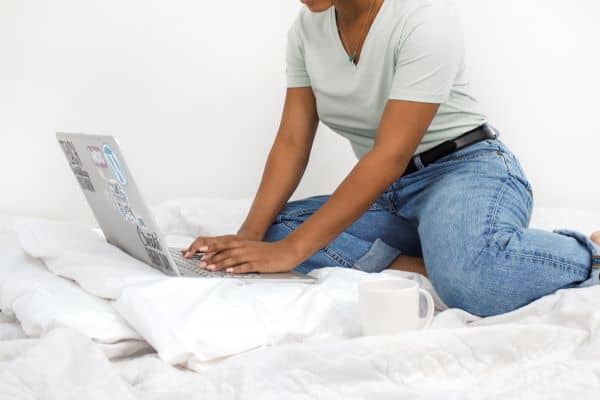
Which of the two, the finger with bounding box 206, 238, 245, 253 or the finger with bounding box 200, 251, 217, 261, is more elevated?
the finger with bounding box 206, 238, 245, 253

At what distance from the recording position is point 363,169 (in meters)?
1.48

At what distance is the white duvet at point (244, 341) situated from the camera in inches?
38.4

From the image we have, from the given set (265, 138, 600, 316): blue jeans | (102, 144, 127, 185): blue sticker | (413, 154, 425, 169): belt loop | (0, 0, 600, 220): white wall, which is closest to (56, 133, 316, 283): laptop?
(102, 144, 127, 185): blue sticker

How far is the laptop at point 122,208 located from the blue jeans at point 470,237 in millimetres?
234

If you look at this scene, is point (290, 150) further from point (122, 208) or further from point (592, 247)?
point (592, 247)

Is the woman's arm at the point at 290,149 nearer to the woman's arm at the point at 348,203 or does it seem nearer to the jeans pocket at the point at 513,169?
the woman's arm at the point at 348,203

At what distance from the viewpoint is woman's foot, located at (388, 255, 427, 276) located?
169 centimetres

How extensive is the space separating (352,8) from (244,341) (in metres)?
0.72

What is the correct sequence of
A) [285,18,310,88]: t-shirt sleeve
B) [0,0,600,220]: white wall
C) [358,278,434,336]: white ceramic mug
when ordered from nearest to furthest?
[358,278,434,336]: white ceramic mug → [285,18,310,88]: t-shirt sleeve → [0,0,600,220]: white wall

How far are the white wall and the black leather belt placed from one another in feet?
2.88

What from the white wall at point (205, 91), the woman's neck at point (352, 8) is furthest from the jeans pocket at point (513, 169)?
the white wall at point (205, 91)

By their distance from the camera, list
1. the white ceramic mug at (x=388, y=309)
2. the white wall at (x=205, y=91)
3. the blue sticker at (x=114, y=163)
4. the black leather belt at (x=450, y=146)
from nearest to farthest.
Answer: the white ceramic mug at (x=388, y=309) < the blue sticker at (x=114, y=163) < the black leather belt at (x=450, y=146) < the white wall at (x=205, y=91)

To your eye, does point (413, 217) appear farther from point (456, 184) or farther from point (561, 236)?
point (561, 236)

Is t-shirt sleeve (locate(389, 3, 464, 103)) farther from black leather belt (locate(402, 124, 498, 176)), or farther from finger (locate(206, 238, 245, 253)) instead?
finger (locate(206, 238, 245, 253))
